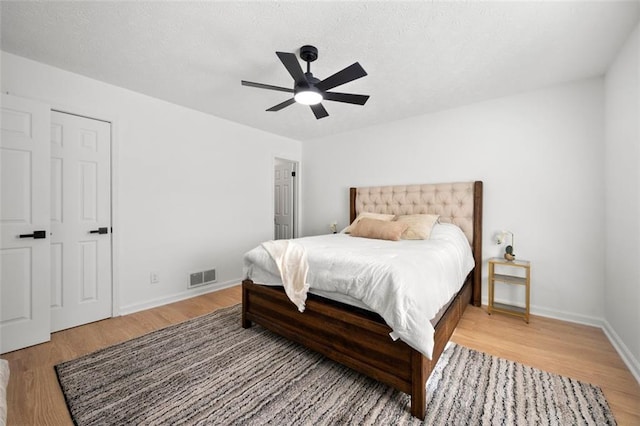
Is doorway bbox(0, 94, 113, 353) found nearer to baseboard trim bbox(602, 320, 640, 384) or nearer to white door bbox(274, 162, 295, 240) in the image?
white door bbox(274, 162, 295, 240)

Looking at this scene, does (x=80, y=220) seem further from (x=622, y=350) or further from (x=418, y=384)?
(x=622, y=350)

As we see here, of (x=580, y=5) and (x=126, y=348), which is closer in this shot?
(x=580, y=5)

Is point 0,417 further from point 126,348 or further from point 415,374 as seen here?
point 415,374

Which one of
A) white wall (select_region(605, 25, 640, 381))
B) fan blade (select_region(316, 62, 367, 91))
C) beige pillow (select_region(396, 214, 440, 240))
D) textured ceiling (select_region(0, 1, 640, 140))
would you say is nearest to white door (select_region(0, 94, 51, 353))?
textured ceiling (select_region(0, 1, 640, 140))

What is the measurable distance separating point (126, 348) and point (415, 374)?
2340mm

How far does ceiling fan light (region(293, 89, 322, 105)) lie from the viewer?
203 centimetres

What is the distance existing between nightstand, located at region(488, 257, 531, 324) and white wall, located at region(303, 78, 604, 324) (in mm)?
137

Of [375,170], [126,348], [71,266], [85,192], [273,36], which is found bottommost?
[126,348]

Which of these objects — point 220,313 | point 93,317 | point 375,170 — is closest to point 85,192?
point 93,317

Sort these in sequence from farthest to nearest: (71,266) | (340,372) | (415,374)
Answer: (71,266) < (340,372) < (415,374)

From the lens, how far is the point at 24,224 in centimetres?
222

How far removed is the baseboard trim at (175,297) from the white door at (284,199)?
155 cm

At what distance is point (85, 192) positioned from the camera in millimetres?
2635

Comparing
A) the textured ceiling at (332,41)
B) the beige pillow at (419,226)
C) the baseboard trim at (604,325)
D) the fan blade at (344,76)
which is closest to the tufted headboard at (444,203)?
the beige pillow at (419,226)
